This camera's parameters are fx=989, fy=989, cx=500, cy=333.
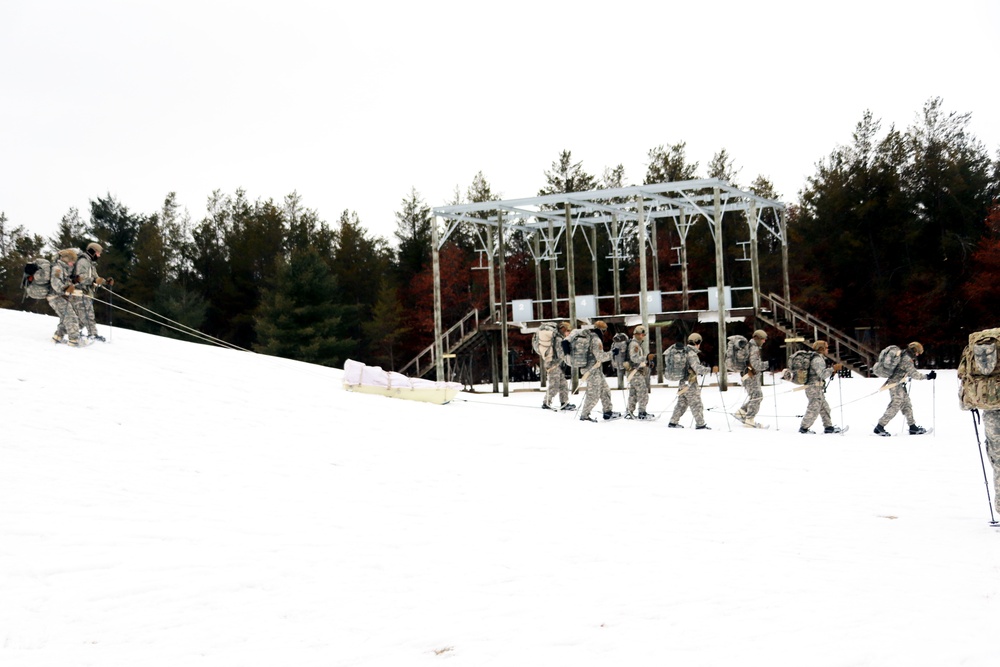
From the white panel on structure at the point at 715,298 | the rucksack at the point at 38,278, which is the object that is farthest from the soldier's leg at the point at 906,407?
the rucksack at the point at 38,278

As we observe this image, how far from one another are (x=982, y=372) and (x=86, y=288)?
1414cm

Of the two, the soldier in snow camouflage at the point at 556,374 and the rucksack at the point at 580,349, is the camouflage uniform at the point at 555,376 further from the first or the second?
the rucksack at the point at 580,349

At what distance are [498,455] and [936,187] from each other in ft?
128

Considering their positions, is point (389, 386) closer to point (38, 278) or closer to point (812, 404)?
point (38, 278)

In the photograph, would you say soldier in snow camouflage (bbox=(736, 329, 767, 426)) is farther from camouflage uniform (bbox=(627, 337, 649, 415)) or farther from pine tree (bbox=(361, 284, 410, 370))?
pine tree (bbox=(361, 284, 410, 370))

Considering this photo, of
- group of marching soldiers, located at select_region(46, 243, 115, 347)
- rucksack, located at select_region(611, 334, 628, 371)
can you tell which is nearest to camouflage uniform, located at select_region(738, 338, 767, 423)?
rucksack, located at select_region(611, 334, 628, 371)

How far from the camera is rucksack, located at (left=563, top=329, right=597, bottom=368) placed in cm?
1831

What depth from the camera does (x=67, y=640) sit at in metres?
6.03

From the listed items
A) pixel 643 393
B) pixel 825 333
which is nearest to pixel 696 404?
pixel 643 393

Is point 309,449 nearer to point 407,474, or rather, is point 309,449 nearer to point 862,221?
point 407,474

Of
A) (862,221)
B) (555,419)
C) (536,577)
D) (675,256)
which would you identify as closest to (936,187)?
(862,221)

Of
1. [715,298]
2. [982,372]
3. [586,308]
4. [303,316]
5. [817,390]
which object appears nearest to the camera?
[982,372]

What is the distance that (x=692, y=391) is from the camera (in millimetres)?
17047

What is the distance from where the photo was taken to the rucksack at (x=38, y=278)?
1622cm
